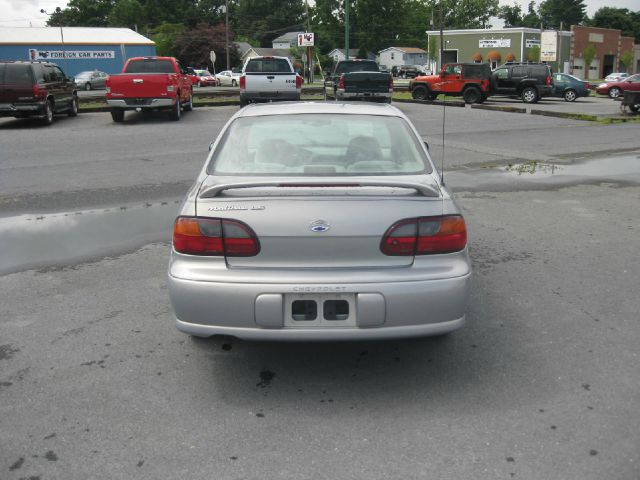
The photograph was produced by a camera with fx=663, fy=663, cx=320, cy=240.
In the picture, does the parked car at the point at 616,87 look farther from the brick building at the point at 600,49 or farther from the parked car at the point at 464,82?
the brick building at the point at 600,49

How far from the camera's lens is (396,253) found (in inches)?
140

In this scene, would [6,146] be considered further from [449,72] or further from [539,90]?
[539,90]

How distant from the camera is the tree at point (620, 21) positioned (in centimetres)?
11519

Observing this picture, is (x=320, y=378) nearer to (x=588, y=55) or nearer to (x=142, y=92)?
(x=142, y=92)

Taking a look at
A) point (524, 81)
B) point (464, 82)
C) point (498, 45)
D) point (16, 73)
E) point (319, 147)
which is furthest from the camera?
point (498, 45)

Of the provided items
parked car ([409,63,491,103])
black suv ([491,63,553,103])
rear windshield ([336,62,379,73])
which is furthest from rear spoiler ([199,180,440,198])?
black suv ([491,63,553,103])

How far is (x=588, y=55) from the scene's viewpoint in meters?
74.0

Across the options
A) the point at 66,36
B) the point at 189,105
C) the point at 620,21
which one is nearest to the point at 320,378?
the point at 189,105

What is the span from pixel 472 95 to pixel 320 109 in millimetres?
26331

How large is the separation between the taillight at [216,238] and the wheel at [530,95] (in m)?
29.4

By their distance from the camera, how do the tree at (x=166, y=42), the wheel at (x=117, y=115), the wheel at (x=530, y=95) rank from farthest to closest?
1. the tree at (x=166, y=42)
2. the wheel at (x=530, y=95)
3. the wheel at (x=117, y=115)

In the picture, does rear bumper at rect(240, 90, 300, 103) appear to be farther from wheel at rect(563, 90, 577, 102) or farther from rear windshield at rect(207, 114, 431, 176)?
wheel at rect(563, 90, 577, 102)

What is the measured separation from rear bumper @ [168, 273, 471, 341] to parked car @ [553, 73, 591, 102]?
32.5 m


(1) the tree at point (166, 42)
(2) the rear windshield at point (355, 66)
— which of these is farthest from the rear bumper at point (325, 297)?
(1) the tree at point (166, 42)
